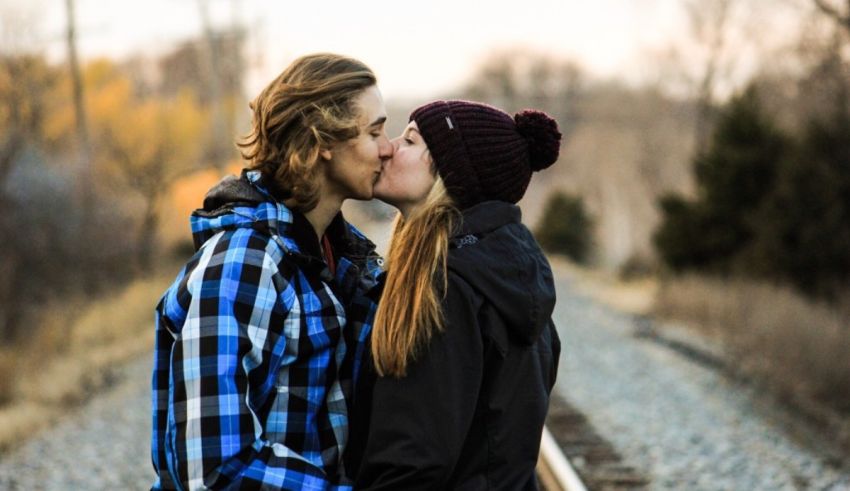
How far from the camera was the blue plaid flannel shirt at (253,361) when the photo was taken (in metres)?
1.89

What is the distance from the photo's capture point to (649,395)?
991cm

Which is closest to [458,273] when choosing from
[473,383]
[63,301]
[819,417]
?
[473,383]

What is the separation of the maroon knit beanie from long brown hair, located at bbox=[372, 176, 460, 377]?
62mm

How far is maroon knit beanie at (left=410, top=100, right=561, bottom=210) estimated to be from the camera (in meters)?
2.23

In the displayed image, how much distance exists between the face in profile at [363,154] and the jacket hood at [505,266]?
284 mm

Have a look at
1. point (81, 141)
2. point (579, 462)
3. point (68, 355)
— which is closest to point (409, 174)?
point (579, 462)

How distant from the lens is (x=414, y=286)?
6.70 ft

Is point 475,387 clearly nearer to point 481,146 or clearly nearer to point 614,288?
point 481,146

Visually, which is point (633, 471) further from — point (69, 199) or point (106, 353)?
point (69, 199)

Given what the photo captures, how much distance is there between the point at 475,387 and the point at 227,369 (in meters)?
0.53

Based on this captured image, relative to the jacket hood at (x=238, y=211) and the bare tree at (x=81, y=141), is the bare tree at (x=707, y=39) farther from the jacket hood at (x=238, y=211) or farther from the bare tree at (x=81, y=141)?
the jacket hood at (x=238, y=211)

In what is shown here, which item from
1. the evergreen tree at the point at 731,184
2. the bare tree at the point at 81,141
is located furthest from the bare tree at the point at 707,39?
the bare tree at the point at 81,141

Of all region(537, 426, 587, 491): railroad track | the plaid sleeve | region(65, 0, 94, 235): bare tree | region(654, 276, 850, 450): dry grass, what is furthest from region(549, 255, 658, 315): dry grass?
the plaid sleeve

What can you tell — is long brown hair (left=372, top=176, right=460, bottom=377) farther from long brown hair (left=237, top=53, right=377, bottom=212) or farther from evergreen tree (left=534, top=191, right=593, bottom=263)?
evergreen tree (left=534, top=191, right=593, bottom=263)
